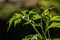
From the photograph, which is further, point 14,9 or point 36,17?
point 14,9

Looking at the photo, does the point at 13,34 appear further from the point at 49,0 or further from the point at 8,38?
the point at 49,0

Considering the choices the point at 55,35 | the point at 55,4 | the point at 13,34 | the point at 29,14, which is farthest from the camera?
the point at 55,4

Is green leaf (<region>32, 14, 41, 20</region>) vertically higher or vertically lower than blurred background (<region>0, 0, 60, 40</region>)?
higher

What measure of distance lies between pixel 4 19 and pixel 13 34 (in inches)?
13.0

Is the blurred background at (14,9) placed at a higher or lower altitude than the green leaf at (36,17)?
lower

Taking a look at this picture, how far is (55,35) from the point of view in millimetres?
3666

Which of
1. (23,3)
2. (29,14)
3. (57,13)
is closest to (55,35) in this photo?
(57,13)

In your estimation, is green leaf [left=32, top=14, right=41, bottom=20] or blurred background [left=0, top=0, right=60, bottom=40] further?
blurred background [left=0, top=0, right=60, bottom=40]

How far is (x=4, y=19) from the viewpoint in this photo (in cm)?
432

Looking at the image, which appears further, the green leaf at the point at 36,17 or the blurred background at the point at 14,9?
the blurred background at the point at 14,9

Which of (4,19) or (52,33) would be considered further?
(4,19)

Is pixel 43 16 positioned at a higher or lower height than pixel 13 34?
higher

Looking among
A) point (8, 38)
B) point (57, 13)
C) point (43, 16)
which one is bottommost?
point (8, 38)

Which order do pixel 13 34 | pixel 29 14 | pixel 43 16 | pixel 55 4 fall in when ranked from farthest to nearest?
pixel 55 4, pixel 13 34, pixel 29 14, pixel 43 16
